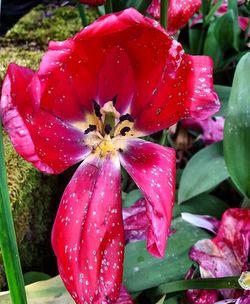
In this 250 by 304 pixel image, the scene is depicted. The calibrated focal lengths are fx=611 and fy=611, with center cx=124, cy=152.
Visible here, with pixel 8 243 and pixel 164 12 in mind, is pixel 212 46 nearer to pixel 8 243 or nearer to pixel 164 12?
pixel 164 12

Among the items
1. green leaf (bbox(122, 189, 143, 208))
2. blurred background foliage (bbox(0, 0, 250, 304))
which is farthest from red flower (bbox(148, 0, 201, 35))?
green leaf (bbox(122, 189, 143, 208))

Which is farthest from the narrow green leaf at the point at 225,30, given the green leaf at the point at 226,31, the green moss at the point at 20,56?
the green moss at the point at 20,56

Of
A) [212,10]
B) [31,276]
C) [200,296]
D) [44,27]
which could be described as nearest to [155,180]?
[200,296]

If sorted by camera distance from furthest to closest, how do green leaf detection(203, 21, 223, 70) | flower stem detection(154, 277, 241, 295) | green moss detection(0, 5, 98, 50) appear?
green moss detection(0, 5, 98, 50) < green leaf detection(203, 21, 223, 70) < flower stem detection(154, 277, 241, 295)

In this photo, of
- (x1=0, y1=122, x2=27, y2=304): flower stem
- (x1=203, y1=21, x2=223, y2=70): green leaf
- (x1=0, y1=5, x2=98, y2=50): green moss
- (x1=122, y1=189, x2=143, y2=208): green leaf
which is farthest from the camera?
(x1=0, y1=5, x2=98, y2=50): green moss

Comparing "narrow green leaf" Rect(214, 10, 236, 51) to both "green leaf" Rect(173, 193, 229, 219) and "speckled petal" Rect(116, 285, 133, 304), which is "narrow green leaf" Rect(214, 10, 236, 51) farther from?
"speckled petal" Rect(116, 285, 133, 304)

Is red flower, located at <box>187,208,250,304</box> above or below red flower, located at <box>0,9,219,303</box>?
below
